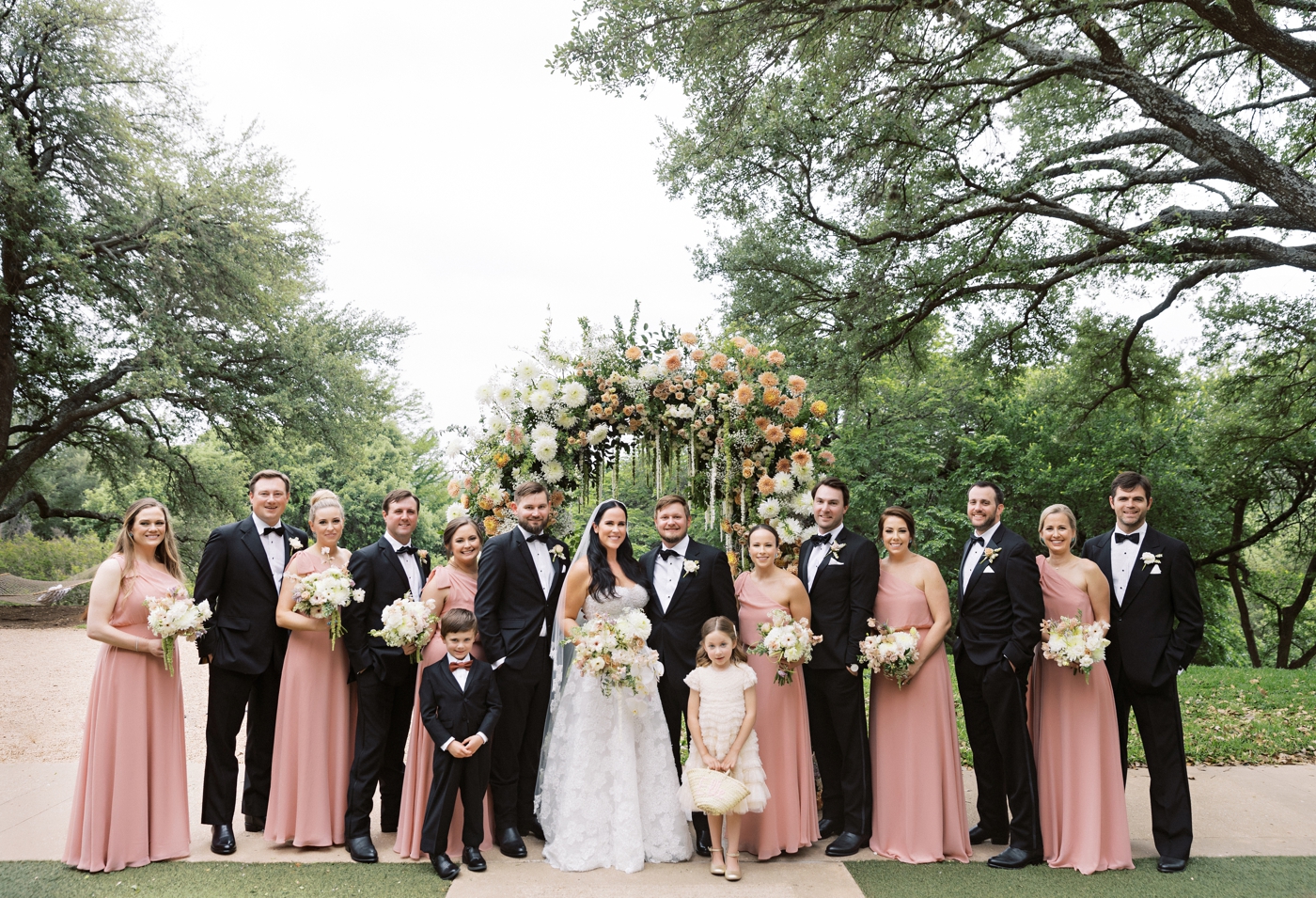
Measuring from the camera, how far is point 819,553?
17.9 ft

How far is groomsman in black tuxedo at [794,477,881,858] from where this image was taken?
5227 mm

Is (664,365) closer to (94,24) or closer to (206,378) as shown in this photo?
(206,378)

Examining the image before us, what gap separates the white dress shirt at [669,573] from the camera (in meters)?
5.29

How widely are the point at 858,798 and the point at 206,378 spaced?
1827 cm

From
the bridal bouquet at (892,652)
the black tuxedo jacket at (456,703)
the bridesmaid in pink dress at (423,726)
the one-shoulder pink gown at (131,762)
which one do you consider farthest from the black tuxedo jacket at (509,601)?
the bridal bouquet at (892,652)

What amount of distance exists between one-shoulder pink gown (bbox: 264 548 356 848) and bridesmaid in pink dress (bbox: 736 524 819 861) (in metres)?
2.50

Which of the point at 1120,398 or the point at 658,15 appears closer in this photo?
the point at 658,15

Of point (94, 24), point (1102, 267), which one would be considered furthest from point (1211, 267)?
point (94, 24)

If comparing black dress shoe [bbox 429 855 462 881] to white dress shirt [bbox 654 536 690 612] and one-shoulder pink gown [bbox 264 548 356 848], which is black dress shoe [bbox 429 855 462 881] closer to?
one-shoulder pink gown [bbox 264 548 356 848]

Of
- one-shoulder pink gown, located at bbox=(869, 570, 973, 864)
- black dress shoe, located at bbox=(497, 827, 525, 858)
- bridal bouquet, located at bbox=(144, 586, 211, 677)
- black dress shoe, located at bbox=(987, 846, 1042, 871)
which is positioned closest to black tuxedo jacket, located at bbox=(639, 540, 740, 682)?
one-shoulder pink gown, located at bbox=(869, 570, 973, 864)

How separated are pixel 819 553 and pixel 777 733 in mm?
1136

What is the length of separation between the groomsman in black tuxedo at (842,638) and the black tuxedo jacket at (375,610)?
8.38ft

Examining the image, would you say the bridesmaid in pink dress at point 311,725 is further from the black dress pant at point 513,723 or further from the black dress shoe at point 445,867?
the black dress pant at point 513,723

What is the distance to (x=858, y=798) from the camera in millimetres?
5277
